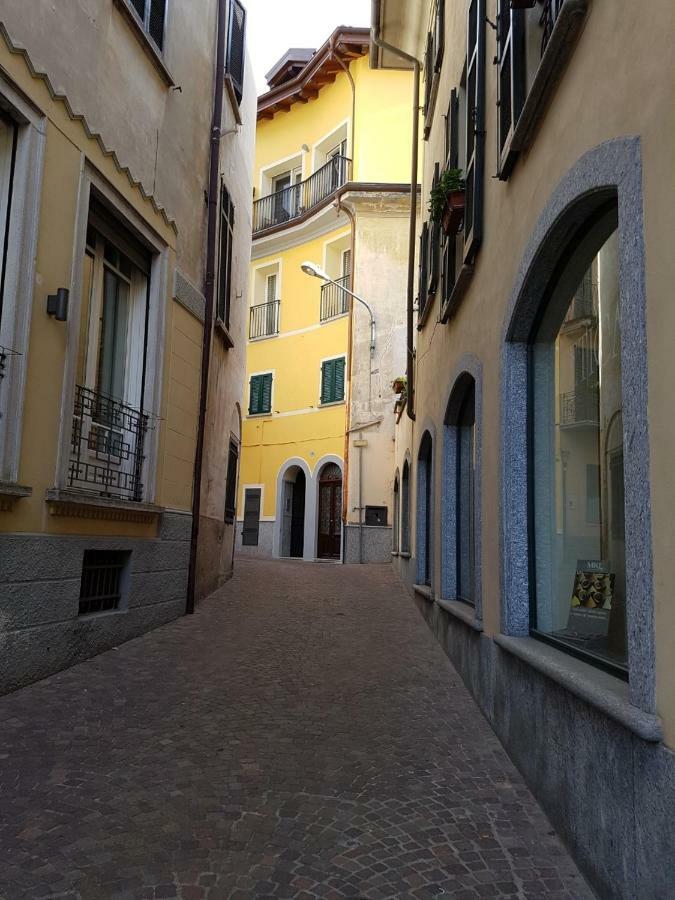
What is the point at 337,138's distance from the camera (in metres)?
22.4

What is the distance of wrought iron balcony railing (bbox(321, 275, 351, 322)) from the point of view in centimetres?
2127

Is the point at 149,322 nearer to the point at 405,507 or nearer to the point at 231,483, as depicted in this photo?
the point at 231,483

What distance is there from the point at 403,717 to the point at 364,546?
46.9ft

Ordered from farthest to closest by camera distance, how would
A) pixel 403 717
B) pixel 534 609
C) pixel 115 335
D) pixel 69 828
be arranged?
pixel 115 335 → pixel 403 717 → pixel 534 609 → pixel 69 828

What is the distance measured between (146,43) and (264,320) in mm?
16505

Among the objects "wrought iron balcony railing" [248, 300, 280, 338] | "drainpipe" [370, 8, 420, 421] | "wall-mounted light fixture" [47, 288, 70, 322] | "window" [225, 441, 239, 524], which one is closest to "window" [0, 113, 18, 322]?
"wall-mounted light fixture" [47, 288, 70, 322]

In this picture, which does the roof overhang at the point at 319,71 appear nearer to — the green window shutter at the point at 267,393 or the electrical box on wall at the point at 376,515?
the green window shutter at the point at 267,393

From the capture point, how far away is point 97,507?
6480mm

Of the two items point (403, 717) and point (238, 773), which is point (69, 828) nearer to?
point (238, 773)

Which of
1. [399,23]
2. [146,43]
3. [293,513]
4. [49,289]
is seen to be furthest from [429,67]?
[293,513]

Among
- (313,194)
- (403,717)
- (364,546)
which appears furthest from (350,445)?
(403,717)

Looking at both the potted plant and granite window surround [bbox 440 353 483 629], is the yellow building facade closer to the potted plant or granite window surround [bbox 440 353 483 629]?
granite window surround [bbox 440 353 483 629]

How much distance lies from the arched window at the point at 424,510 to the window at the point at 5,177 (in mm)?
5935

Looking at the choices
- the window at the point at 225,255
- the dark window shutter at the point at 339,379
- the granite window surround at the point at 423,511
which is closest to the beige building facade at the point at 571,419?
the granite window surround at the point at 423,511
